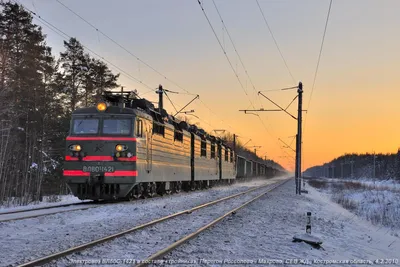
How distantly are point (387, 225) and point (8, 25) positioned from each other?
99.0 ft

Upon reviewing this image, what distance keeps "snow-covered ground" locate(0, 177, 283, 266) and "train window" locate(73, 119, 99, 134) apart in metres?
3.48

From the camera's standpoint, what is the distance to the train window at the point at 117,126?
52.9 feet

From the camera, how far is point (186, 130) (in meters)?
26.0

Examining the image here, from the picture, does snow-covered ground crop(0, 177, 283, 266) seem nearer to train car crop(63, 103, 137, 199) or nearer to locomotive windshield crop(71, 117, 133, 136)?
train car crop(63, 103, 137, 199)

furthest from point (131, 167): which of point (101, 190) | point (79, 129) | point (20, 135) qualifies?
point (20, 135)

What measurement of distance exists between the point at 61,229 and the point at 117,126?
6942 mm

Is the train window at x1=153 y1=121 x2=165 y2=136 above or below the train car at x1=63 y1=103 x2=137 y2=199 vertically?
A: above

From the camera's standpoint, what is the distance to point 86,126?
16359 millimetres

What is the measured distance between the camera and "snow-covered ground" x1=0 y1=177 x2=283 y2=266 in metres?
7.38

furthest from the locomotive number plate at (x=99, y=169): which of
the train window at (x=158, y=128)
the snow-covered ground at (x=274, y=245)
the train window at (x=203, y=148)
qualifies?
the train window at (x=203, y=148)

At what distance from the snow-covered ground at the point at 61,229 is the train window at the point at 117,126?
3164mm

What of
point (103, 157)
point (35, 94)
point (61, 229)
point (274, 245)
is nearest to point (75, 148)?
point (103, 157)

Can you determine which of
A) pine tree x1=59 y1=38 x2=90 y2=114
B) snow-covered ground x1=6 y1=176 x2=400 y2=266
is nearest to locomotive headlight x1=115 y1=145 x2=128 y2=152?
snow-covered ground x1=6 y1=176 x2=400 y2=266

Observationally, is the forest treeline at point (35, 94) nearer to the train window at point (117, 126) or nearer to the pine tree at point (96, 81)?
the pine tree at point (96, 81)
